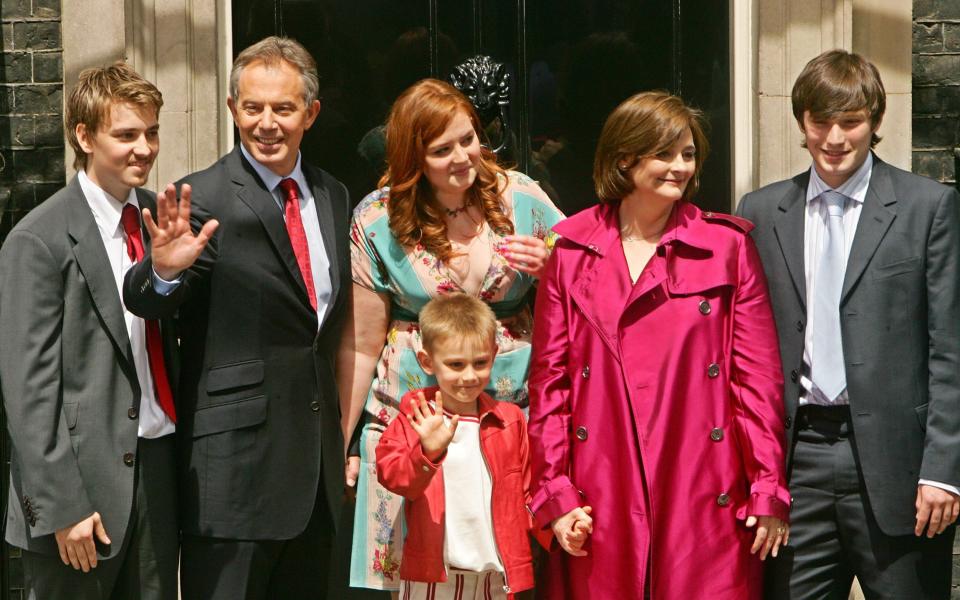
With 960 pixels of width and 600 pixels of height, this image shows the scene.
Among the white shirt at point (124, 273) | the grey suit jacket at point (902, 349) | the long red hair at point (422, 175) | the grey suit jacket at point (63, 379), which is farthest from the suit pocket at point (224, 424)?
the grey suit jacket at point (902, 349)

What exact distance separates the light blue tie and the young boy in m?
0.95

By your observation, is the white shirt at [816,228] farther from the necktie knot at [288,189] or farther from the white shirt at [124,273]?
the white shirt at [124,273]

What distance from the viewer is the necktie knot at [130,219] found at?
14.0ft

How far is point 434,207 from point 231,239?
71 cm

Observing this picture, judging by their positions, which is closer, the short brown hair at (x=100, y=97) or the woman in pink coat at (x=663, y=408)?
the woman in pink coat at (x=663, y=408)

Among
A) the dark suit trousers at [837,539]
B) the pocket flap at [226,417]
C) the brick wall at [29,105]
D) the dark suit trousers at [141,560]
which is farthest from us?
the brick wall at [29,105]

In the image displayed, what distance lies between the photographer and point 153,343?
14.0 ft

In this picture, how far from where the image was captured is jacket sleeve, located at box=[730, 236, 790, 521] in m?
4.00

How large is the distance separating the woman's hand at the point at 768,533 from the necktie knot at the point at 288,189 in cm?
175

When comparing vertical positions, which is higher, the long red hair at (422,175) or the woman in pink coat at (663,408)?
the long red hair at (422,175)

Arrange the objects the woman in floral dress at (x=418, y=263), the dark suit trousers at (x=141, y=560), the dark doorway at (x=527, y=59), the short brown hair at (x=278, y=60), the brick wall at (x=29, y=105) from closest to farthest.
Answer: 1. the dark suit trousers at (x=141, y=560)
2. the short brown hair at (x=278, y=60)
3. the woman in floral dress at (x=418, y=263)
4. the brick wall at (x=29, y=105)
5. the dark doorway at (x=527, y=59)

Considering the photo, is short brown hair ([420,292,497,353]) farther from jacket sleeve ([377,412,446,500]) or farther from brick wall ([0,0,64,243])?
brick wall ([0,0,64,243])

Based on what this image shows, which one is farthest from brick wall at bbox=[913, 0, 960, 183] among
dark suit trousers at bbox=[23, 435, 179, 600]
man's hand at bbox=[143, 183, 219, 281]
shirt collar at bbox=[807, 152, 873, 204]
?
dark suit trousers at bbox=[23, 435, 179, 600]

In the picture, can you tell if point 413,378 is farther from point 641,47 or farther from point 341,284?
point 641,47
